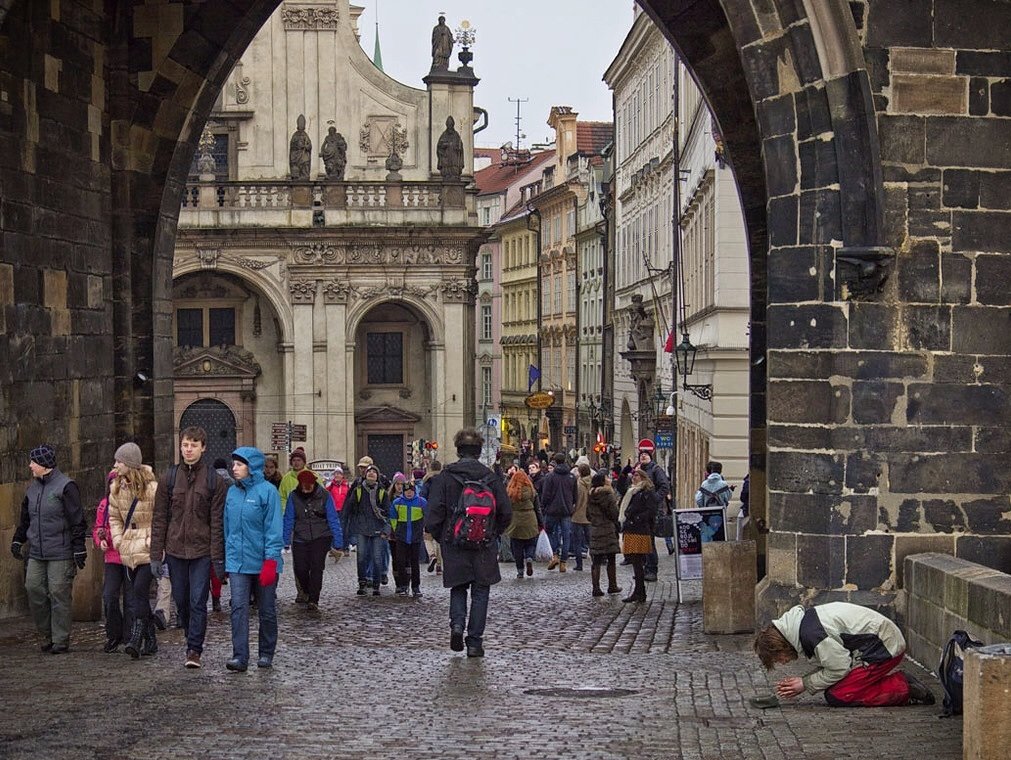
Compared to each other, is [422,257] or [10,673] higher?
[422,257]

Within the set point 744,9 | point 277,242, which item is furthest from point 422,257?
point 744,9

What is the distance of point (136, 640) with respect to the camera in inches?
490

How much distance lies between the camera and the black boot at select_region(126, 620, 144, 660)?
12438mm

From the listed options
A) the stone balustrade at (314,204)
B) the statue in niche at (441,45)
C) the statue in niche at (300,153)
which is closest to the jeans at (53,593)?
the statue in niche at (300,153)

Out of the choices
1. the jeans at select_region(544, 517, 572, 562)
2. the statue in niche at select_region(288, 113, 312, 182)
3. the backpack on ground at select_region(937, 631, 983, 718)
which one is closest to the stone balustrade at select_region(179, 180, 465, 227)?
the statue in niche at select_region(288, 113, 312, 182)

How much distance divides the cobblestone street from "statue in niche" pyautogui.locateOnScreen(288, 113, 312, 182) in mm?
42318

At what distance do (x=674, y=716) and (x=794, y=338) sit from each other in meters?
Result: 3.48

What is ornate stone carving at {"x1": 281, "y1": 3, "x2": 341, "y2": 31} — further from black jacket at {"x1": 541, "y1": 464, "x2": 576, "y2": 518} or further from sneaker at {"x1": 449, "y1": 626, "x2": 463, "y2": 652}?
sneaker at {"x1": 449, "y1": 626, "x2": 463, "y2": 652}

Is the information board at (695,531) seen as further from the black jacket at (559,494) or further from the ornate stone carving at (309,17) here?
the ornate stone carving at (309,17)

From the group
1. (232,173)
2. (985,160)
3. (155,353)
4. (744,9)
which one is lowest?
(155,353)

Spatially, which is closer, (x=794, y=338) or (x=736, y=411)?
(x=794, y=338)

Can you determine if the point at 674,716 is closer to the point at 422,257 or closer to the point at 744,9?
the point at 744,9

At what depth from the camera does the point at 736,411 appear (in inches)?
1226

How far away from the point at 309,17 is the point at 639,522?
41699mm
